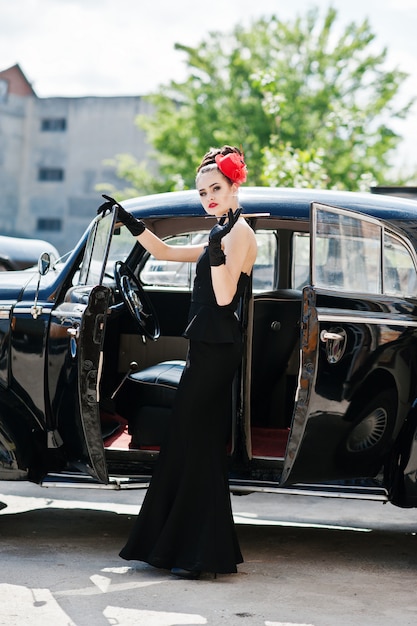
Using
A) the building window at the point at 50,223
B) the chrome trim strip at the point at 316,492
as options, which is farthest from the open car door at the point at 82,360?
the building window at the point at 50,223

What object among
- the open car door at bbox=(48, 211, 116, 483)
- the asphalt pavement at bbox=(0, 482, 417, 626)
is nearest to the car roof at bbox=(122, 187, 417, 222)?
the open car door at bbox=(48, 211, 116, 483)

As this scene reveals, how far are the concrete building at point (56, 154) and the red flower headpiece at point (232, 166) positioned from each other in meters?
38.0

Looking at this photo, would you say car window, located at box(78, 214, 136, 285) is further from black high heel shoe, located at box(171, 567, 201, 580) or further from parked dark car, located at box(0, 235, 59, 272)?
parked dark car, located at box(0, 235, 59, 272)

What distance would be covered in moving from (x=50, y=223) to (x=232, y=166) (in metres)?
41.6

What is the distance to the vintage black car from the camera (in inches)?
202

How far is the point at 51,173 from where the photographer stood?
4547cm

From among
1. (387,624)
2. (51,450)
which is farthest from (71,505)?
(387,624)

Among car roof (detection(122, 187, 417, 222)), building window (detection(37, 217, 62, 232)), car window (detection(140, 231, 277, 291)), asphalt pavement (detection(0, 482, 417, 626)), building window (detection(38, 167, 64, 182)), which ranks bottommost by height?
asphalt pavement (detection(0, 482, 417, 626))

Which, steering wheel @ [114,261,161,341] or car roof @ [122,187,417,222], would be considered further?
steering wheel @ [114,261,161,341]

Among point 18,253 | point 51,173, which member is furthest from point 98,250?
point 51,173

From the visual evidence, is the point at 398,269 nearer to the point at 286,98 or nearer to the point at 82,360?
the point at 82,360

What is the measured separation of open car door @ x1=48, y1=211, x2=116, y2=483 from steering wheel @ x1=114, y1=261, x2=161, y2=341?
257mm

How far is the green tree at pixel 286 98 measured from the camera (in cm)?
2809

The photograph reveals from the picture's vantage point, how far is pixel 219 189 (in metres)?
4.99
